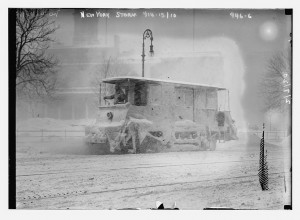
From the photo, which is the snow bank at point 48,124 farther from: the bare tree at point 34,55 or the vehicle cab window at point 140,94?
the vehicle cab window at point 140,94

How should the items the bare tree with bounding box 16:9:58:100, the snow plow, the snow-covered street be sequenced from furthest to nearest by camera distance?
the snow plow < the bare tree with bounding box 16:9:58:100 < the snow-covered street

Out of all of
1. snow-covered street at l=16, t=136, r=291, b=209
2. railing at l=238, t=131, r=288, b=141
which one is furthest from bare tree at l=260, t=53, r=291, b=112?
snow-covered street at l=16, t=136, r=291, b=209

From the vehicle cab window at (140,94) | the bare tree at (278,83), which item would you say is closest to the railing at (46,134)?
the vehicle cab window at (140,94)

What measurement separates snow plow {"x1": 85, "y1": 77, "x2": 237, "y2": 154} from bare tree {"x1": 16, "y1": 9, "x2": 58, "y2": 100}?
0.83m

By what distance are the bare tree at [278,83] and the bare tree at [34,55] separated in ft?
9.80

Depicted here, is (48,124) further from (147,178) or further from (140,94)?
(147,178)

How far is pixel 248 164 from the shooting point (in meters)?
6.47

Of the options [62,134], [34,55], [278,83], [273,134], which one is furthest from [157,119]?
[34,55]

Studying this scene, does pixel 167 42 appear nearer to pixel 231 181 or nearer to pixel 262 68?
pixel 262 68

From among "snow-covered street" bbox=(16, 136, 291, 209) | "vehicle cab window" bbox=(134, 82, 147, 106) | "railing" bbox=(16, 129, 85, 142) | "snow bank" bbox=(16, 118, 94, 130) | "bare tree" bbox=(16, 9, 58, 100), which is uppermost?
"bare tree" bbox=(16, 9, 58, 100)

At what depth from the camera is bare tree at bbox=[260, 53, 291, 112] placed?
6316mm

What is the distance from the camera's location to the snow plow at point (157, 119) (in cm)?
636

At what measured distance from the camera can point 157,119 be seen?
643 centimetres

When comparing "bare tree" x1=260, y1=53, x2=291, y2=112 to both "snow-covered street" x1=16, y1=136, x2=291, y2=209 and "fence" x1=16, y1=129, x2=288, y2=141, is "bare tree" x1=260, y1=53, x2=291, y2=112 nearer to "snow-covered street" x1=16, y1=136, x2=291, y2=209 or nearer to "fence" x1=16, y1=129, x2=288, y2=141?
"fence" x1=16, y1=129, x2=288, y2=141
